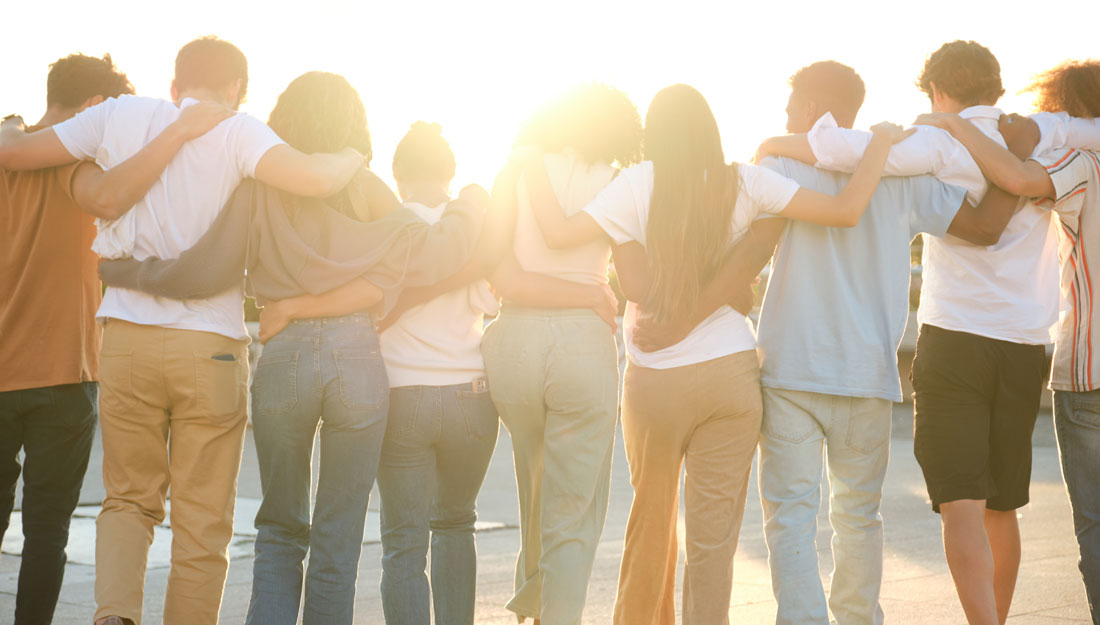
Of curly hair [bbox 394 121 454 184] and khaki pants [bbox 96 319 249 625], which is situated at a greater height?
curly hair [bbox 394 121 454 184]

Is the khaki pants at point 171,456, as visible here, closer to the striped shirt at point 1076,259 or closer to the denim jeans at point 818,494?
the denim jeans at point 818,494

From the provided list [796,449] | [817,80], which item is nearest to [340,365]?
[796,449]

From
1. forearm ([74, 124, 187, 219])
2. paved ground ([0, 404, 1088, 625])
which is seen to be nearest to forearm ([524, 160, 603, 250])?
forearm ([74, 124, 187, 219])

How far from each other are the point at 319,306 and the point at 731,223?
1383 mm

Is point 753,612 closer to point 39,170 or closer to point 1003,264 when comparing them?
point 1003,264

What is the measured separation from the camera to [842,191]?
13.0ft

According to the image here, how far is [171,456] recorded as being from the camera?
155 inches

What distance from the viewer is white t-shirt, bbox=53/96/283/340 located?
12.6 ft

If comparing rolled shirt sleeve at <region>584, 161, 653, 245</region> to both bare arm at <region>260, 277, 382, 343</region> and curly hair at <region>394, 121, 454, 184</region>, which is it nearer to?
curly hair at <region>394, 121, 454, 184</region>

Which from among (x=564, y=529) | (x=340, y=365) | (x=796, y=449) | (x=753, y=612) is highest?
(x=340, y=365)

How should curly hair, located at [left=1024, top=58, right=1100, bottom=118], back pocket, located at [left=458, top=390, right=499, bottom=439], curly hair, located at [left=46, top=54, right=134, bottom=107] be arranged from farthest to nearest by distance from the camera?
curly hair, located at [left=1024, top=58, right=1100, bottom=118] → curly hair, located at [left=46, top=54, right=134, bottom=107] → back pocket, located at [left=458, top=390, right=499, bottom=439]

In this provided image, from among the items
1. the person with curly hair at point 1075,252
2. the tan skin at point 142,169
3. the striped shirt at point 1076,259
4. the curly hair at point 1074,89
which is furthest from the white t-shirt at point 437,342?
the curly hair at point 1074,89

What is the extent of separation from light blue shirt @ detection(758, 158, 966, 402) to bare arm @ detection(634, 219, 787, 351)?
143 millimetres

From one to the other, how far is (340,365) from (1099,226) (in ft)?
9.17
